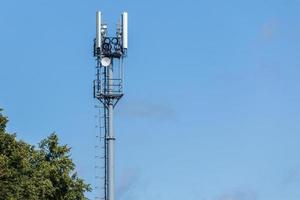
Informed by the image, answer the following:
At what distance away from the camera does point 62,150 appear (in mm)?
89688

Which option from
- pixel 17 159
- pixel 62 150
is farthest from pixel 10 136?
pixel 62 150

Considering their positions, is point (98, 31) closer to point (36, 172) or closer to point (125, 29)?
point (125, 29)

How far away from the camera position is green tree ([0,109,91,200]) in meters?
81.6

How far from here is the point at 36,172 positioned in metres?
84.4

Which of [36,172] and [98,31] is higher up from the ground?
[98,31]

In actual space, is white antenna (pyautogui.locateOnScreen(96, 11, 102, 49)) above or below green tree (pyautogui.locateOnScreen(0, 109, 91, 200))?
above

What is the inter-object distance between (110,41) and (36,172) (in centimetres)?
1231

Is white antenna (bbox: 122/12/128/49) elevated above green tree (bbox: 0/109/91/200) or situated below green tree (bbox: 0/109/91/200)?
above

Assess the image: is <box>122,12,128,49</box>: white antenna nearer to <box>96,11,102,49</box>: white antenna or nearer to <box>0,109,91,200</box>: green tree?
<box>96,11,102,49</box>: white antenna

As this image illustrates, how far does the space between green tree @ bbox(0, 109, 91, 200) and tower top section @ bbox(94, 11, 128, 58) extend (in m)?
8.04

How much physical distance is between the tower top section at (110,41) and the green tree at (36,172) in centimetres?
804

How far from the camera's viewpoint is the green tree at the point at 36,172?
8156cm

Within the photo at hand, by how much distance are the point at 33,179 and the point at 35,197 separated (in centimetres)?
158

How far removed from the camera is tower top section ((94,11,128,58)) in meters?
87.0
